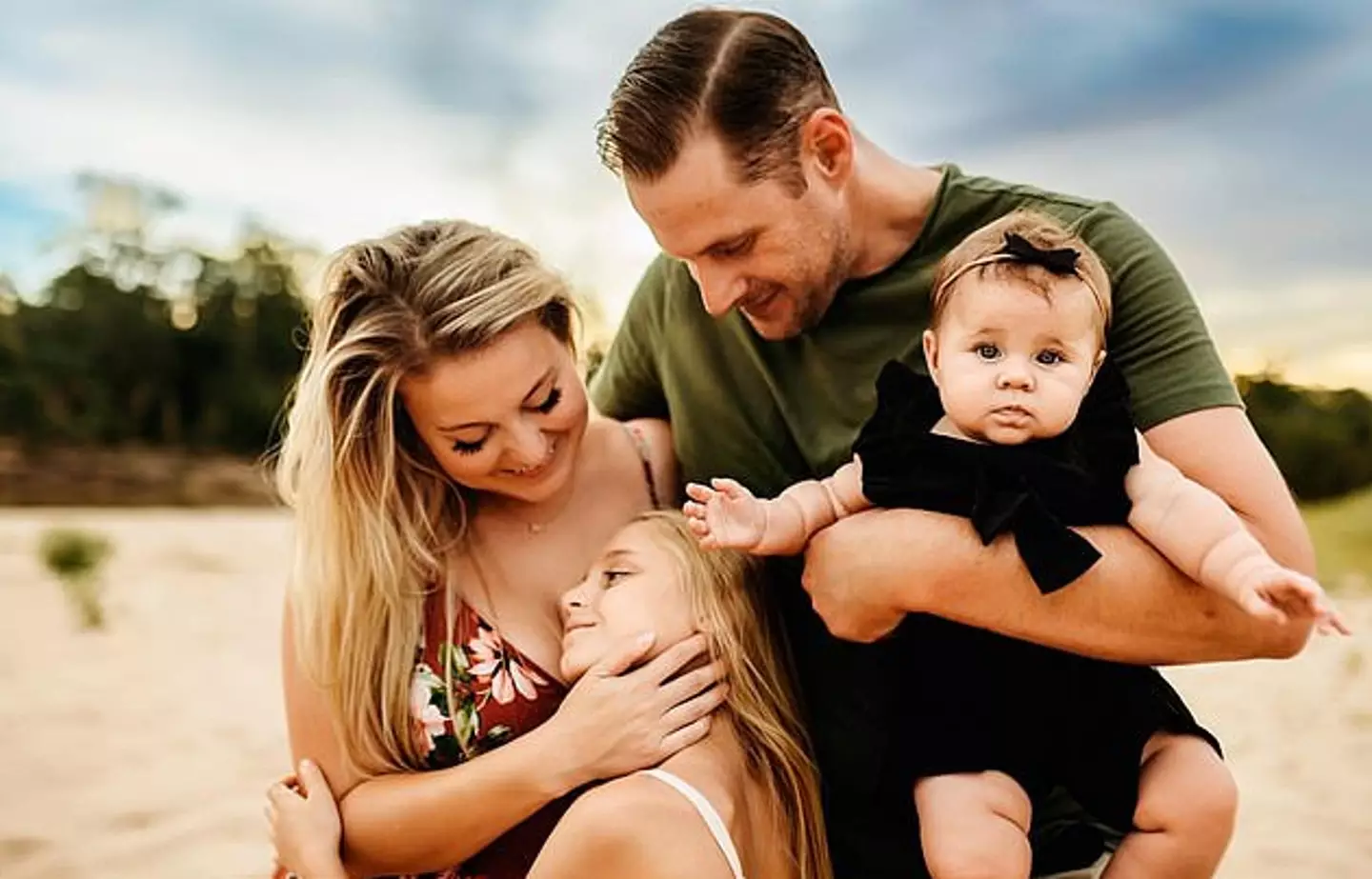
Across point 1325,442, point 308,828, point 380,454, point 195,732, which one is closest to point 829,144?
point 380,454

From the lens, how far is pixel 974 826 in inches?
89.9

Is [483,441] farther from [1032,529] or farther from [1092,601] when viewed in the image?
[1092,601]

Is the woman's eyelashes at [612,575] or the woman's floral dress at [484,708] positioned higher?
the woman's eyelashes at [612,575]

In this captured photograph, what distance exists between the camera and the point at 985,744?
2340 mm

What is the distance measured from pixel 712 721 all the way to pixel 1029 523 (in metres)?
0.65

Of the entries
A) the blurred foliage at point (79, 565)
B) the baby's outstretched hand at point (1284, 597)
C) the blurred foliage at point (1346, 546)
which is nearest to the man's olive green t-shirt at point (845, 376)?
the baby's outstretched hand at point (1284, 597)

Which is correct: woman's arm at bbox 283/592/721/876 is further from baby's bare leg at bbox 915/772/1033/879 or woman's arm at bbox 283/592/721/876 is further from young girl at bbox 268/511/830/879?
baby's bare leg at bbox 915/772/1033/879

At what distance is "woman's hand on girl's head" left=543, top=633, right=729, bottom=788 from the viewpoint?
2479 millimetres

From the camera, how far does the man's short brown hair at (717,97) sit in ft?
9.00

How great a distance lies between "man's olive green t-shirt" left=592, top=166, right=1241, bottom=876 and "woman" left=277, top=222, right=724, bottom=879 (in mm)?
310

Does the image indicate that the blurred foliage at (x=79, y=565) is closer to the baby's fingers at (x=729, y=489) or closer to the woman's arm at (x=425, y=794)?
the woman's arm at (x=425, y=794)

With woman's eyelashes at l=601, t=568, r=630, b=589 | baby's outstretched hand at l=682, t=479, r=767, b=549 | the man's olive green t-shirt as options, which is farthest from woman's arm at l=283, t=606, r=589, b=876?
the man's olive green t-shirt

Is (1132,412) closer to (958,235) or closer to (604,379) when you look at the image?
(958,235)

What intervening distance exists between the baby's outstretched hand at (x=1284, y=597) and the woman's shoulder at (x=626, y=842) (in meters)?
0.88
